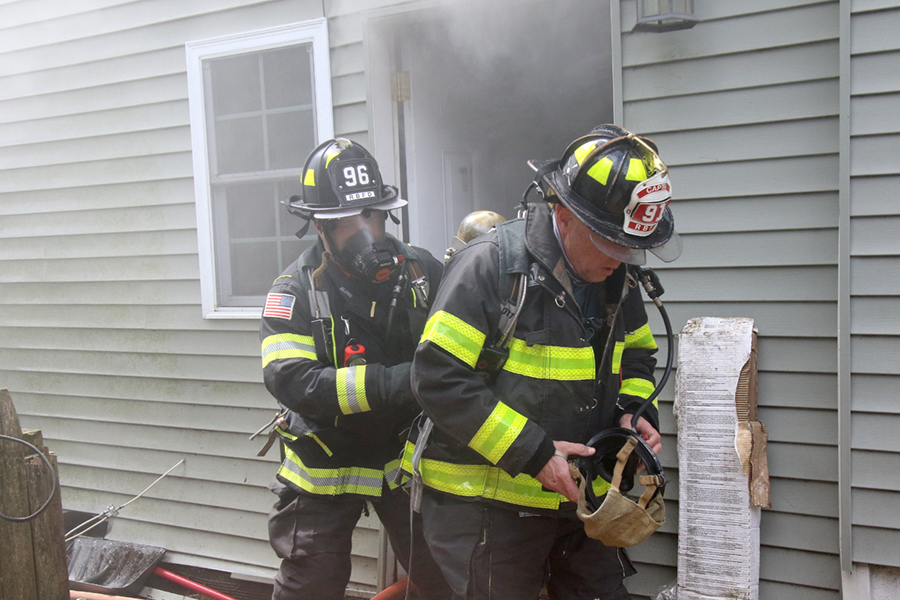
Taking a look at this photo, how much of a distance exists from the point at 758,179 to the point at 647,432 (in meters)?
1.42

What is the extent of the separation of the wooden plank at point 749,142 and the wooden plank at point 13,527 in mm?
3419

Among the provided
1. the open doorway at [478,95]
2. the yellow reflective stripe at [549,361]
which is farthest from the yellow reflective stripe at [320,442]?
the open doorway at [478,95]

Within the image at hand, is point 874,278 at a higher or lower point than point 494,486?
higher

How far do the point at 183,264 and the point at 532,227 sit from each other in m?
3.33

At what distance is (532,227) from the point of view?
7.46ft

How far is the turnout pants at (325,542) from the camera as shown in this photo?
2822 mm

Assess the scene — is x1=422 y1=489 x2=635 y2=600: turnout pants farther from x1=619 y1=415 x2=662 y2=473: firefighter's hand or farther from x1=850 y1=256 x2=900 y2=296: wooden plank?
x1=850 y1=256 x2=900 y2=296: wooden plank

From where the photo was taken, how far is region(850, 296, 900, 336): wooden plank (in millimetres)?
2844

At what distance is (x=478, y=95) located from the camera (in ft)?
18.1

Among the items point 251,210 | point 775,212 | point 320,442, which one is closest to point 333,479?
point 320,442

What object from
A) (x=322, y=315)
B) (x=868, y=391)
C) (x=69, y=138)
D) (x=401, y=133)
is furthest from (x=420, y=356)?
(x=69, y=138)

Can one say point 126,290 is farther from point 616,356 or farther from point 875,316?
point 875,316

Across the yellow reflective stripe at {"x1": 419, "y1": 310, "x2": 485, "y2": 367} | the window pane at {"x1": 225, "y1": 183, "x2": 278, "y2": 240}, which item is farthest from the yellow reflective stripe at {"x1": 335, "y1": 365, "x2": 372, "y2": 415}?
the window pane at {"x1": 225, "y1": 183, "x2": 278, "y2": 240}

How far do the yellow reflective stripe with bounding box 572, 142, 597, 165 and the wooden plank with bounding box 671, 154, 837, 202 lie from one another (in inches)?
50.1
